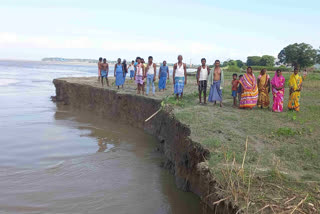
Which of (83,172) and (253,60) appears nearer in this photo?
(83,172)

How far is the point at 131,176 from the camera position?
7.53 m

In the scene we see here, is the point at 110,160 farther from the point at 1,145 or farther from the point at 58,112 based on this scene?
the point at 58,112

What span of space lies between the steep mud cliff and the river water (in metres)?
0.38

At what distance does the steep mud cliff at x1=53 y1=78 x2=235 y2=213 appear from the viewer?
5078 millimetres

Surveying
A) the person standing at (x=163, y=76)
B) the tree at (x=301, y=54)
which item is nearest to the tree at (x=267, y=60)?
the tree at (x=301, y=54)

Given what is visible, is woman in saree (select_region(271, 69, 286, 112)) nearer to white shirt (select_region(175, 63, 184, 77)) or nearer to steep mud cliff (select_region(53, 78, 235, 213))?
white shirt (select_region(175, 63, 184, 77))

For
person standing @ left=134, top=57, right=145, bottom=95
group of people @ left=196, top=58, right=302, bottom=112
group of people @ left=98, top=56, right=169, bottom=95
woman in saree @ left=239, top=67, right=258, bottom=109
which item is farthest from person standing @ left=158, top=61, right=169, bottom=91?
woman in saree @ left=239, top=67, right=258, bottom=109

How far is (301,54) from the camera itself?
40.0m

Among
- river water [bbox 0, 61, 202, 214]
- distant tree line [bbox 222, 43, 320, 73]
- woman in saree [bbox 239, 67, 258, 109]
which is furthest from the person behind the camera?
distant tree line [bbox 222, 43, 320, 73]

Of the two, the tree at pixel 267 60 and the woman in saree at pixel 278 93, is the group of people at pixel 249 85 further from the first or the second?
the tree at pixel 267 60

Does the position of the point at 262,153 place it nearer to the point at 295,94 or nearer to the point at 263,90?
the point at 295,94

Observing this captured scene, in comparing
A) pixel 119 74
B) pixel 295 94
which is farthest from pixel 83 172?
pixel 119 74

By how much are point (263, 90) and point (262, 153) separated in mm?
5188

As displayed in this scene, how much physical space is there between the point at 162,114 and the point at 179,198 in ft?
12.4
